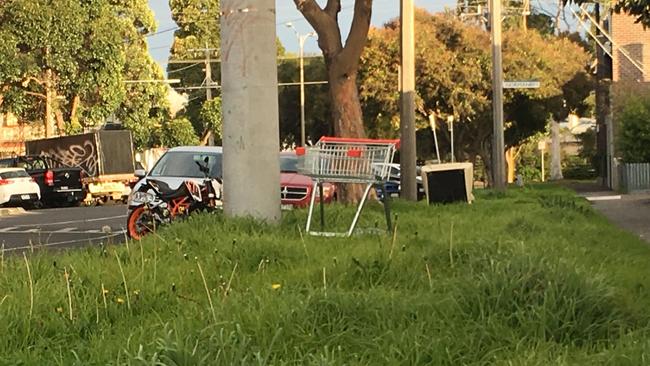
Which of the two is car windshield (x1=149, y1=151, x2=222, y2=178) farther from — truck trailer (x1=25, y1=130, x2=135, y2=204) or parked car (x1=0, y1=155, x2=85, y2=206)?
truck trailer (x1=25, y1=130, x2=135, y2=204)

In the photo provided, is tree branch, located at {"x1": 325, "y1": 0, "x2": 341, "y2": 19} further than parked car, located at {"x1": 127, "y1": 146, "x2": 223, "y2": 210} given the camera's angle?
Yes

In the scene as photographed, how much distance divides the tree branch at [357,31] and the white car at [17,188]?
15636 mm

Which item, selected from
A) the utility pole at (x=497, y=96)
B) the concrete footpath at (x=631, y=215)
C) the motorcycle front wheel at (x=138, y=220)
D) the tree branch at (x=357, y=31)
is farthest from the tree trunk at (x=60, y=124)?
the motorcycle front wheel at (x=138, y=220)

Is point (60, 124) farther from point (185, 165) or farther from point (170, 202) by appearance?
point (170, 202)

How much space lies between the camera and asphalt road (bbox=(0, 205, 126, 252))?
46.2 ft

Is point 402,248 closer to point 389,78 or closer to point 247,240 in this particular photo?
point 247,240

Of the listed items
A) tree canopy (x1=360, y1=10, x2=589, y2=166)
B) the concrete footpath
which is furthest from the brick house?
the concrete footpath

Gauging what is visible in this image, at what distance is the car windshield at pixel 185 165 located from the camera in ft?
51.0

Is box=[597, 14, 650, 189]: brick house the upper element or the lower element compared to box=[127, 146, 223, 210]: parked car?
upper

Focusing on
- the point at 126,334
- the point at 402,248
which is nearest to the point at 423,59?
the point at 402,248

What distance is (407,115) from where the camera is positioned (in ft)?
63.9

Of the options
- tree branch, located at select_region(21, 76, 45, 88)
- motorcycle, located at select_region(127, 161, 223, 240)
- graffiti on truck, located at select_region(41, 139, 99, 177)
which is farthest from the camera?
tree branch, located at select_region(21, 76, 45, 88)

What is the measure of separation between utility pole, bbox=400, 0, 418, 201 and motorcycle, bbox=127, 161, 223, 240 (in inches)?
251

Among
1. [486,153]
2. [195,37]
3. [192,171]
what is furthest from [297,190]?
[195,37]
